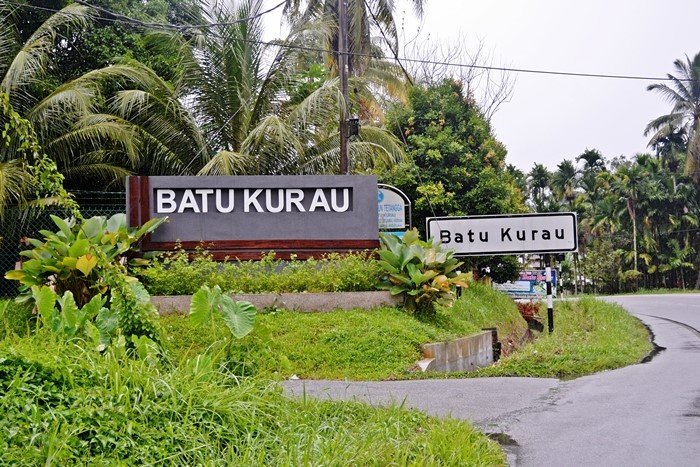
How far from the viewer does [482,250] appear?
48.1 ft

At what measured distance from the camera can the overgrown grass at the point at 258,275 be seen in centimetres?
1203

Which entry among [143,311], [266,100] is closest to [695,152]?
[266,100]

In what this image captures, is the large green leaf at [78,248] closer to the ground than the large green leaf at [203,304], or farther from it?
farther from it

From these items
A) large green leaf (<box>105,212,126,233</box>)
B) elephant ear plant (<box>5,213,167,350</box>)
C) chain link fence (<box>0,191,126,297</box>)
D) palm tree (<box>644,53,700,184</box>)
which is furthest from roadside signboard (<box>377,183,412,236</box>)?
palm tree (<box>644,53,700,184</box>)

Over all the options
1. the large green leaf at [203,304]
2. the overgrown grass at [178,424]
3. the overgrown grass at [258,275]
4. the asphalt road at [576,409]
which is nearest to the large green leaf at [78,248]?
the overgrown grass at [258,275]

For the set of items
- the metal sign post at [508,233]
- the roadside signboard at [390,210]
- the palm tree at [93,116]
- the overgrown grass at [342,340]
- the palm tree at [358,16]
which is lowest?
the overgrown grass at [342,340]

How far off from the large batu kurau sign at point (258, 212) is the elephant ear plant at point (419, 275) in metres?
0.96

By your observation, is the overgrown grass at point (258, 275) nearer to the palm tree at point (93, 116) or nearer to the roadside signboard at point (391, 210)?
the roadside signboard at point (391, 210)

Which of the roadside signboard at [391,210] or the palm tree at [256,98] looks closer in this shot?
the roadside signboard at [391,210]

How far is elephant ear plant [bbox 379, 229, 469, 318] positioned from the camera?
12375mm

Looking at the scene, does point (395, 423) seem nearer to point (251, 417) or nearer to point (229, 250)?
point (251, 417)

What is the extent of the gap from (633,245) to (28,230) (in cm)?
4929

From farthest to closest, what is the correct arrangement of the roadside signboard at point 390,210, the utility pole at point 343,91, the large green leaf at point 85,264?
the utility pole at point 343,91 < the roadside signboard at point 390,210 < the large green leaf at point 85,264

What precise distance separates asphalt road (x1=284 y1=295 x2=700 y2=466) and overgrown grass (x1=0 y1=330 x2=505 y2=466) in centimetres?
64
